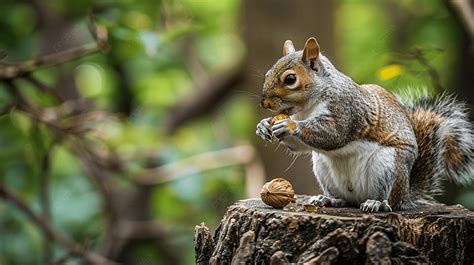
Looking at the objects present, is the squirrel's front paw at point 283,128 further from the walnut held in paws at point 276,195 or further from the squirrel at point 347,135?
the walnut held in paws at point 276,195

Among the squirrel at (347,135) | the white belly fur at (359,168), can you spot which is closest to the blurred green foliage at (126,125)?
the squirrel at (347,135)

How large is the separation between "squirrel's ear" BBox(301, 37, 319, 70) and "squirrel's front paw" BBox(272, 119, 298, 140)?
0.18 meters

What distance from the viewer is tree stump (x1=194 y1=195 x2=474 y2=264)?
1705mm

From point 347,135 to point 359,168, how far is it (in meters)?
0.09

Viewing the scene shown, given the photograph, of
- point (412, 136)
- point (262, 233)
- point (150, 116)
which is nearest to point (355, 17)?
point (150, 116)

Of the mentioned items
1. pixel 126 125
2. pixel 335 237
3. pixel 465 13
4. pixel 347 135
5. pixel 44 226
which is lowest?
pixel 335 237

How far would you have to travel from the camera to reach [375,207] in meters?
1.99

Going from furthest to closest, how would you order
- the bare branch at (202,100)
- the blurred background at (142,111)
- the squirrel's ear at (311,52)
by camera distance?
the bare branch at (202,100) → the blurred background at (142,111) → the squirrel's ear at (311,52)

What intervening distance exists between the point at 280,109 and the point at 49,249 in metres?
1.93

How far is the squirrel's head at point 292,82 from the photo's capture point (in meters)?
2.08

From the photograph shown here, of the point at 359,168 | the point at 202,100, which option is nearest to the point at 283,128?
the point at 359,168

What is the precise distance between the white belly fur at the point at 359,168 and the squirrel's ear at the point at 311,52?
24cm

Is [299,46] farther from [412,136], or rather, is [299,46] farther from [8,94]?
[412,136]

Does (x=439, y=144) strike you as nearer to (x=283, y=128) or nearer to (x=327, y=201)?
(x=327, y=201)
